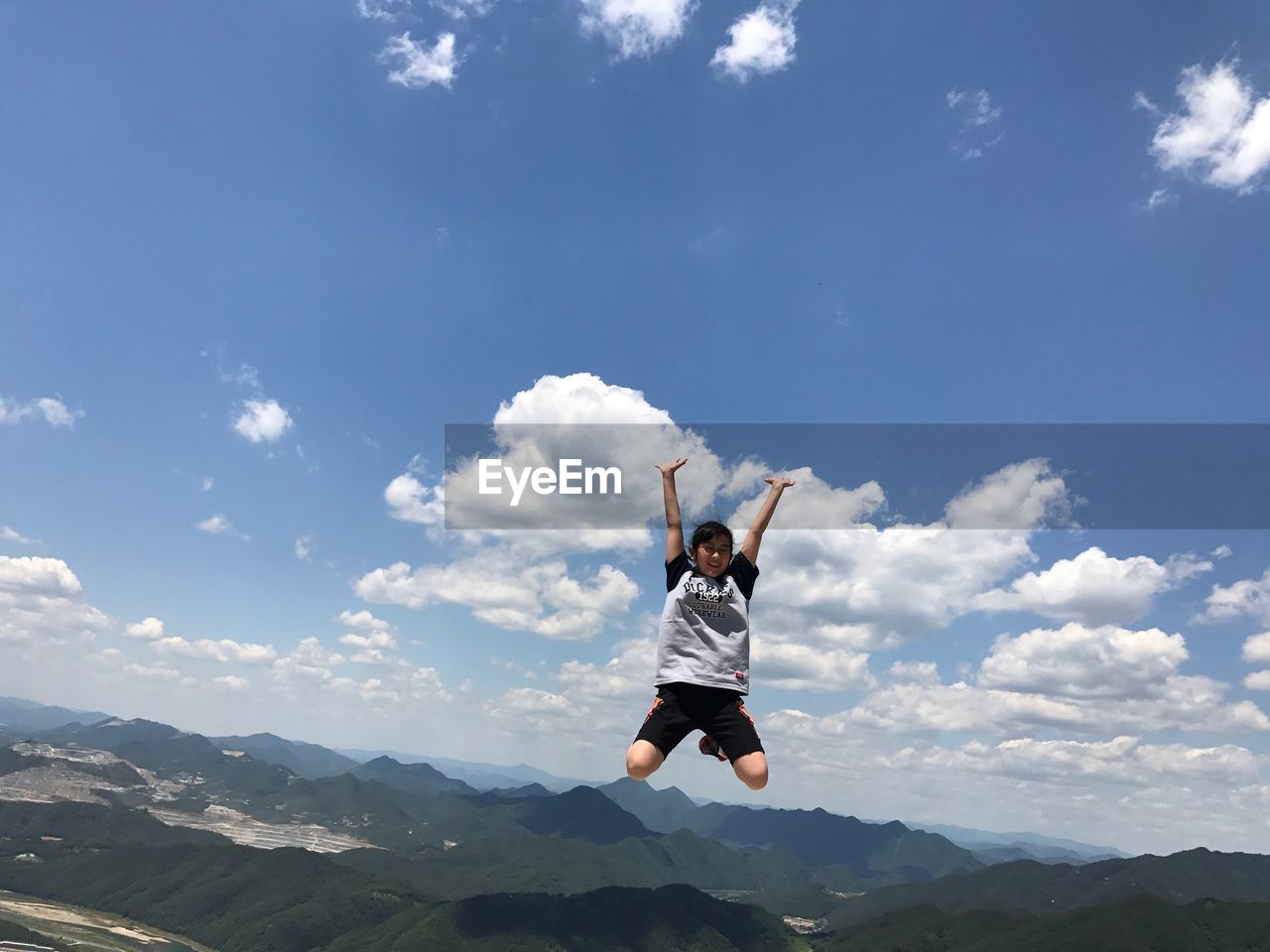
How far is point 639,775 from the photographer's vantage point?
10555 millimetres

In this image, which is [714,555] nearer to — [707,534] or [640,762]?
[707,534]

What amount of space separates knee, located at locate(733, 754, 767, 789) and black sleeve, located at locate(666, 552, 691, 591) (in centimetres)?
239

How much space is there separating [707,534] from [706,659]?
1.66 metres

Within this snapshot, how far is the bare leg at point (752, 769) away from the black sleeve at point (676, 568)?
2380mm

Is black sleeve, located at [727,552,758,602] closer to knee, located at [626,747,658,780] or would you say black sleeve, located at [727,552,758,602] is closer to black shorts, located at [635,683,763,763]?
black shorts, located at [635,683,763,763]

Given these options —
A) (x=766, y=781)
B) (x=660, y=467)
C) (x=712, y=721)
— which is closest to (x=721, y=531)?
(x=660, y=467)

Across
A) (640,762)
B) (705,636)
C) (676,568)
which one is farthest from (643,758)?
(676,568)

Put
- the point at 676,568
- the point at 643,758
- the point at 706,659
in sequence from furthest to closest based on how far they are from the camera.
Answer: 1. the point at 676,568
2. the point at 706,659
3. the point at 643,758

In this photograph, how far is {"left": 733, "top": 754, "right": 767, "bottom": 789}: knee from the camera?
997cm

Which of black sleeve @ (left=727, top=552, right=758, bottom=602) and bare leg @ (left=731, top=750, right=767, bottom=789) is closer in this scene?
bare leg @ (left=731, top=750, right=767, bottom=789)

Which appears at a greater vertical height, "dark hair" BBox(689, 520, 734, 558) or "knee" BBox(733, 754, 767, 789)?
"dark hair" BBox(689, 520, 734, 558)

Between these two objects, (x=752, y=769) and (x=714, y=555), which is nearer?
(x=752, y=769)

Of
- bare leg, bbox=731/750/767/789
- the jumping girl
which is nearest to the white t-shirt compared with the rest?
the jumping girl

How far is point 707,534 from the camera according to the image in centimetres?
1061
